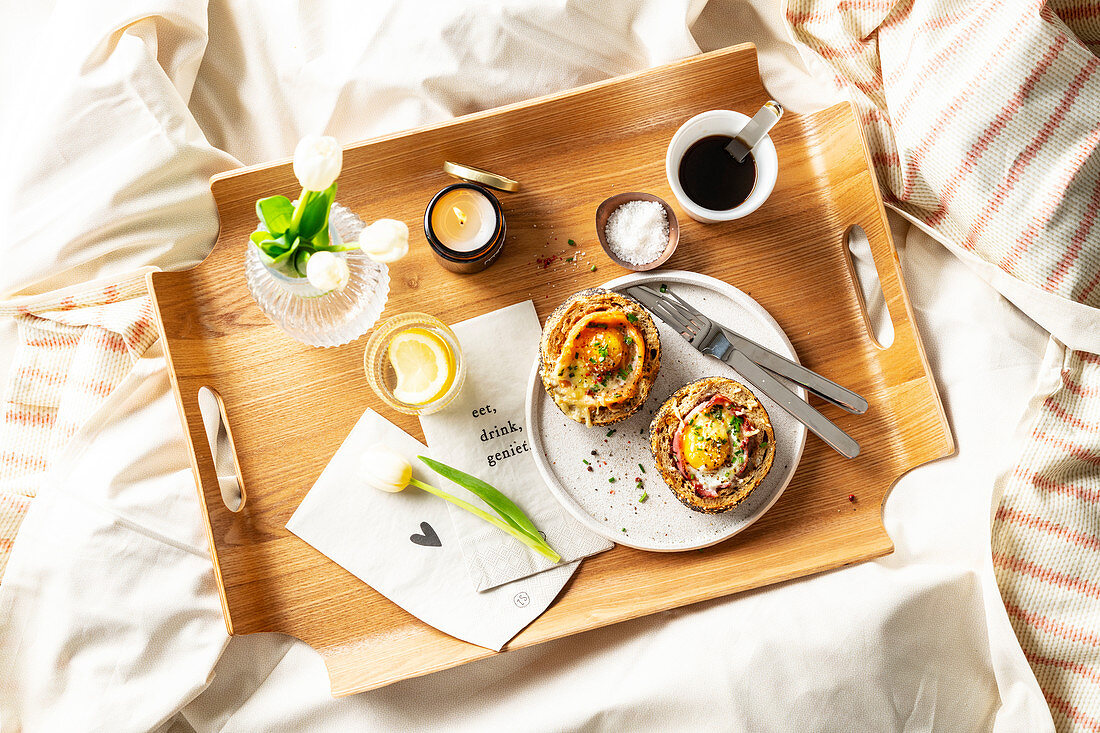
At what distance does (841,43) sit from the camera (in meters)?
1.63

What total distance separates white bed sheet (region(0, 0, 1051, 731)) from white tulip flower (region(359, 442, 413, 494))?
0.45 meters

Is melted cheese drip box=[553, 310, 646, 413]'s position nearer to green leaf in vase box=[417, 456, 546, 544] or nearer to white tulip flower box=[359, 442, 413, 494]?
green leaf in vase box=[417, 456, 546, 544]

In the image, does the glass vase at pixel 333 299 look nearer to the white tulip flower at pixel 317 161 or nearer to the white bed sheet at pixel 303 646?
the white tulip flower at pixel 317 161

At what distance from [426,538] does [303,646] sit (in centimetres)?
41

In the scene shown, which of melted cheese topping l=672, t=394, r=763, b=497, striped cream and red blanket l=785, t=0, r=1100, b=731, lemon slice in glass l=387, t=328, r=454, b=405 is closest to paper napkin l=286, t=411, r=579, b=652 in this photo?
lemon slice in glass l=387, t=328, r=454, b=405

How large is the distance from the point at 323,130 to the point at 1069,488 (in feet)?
6.54

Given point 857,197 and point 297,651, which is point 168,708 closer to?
point 297,651

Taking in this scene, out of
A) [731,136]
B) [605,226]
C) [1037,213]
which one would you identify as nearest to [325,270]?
[605,226]

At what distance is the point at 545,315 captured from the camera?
1.63 meters

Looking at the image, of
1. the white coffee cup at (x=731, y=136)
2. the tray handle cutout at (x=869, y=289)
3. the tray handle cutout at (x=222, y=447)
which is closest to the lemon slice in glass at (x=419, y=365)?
the tray handle cutout at (x=222, y=447)

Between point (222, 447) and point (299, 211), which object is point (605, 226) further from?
point (222, 447)

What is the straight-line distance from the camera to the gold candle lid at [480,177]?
5.15ft

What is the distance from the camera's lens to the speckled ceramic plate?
1.54 m

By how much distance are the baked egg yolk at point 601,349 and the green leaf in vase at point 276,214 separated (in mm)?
632
